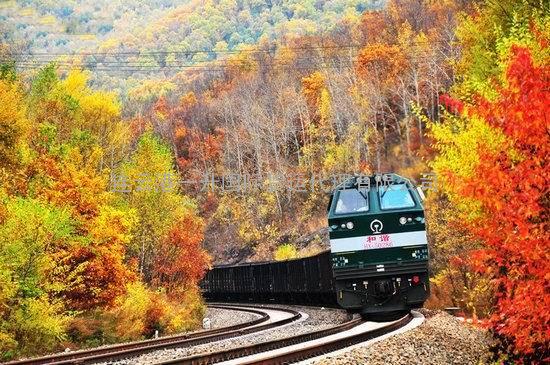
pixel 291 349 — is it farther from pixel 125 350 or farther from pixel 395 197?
pixel 395 197

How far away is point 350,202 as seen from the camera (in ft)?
71.5

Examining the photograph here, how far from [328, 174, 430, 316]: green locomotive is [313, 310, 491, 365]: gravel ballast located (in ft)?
5.05

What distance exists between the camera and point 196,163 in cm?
10275

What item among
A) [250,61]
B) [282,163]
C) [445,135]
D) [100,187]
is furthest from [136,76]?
[445,135]

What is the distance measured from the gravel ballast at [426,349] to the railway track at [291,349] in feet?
2.68

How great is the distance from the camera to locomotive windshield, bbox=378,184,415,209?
2150 cm

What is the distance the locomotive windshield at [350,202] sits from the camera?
21.5 m

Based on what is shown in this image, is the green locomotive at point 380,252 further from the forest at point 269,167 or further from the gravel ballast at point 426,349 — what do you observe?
the forest at point 269,167

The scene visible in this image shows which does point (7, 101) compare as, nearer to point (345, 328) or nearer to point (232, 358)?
point (345, 328)

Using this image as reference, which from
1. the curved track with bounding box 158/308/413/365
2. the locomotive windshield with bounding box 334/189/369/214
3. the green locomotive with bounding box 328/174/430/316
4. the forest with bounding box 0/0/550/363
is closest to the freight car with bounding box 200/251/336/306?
the forest with bounding box 0/0/550/363

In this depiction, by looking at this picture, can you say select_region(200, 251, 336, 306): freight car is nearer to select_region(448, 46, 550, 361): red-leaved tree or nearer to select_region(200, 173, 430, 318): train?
select_region(200, 173, 430, 318): train

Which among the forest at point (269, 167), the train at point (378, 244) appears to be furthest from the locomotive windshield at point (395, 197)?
the forest at point (269, 167)

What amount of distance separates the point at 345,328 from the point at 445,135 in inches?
312

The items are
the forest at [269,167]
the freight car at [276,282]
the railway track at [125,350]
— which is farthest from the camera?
the freight car at [276,282]
